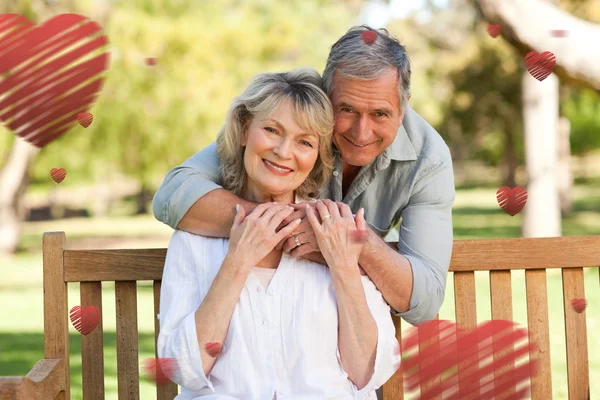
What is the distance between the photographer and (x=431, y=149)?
10.4ft

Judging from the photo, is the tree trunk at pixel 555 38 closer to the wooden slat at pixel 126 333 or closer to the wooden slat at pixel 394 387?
the wooden slat at pixel 394 387

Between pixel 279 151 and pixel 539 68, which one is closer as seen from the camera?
pixel 279 151

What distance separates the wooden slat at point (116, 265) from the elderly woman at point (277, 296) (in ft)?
0.90

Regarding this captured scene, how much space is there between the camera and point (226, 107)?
1580cm

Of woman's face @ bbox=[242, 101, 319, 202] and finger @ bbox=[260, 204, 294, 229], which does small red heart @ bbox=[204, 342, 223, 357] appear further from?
woman's face @ bbox=[242, 101, 319, 202]

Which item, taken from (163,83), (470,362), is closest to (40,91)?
(470,362)

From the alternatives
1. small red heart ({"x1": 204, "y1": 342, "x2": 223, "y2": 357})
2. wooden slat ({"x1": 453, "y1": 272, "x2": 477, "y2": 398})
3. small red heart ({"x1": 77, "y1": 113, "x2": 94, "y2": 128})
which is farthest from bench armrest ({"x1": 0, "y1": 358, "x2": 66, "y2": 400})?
wooden slat ({"x1": 453, "y1": 272, "x2": 477, "y2": 398})

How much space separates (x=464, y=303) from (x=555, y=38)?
280cm

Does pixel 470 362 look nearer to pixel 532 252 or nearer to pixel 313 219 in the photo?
pixel 532 252

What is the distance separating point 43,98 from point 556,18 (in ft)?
10.6

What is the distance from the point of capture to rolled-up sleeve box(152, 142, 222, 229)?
9.55 feet

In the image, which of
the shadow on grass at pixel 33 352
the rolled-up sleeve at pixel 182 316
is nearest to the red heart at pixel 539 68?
the rolled-up sleeve at pixel 182 316

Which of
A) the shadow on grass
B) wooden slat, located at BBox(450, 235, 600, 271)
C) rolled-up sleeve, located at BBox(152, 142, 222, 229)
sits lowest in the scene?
the shadow on grass

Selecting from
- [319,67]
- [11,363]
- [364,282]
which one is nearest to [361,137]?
[364,282]
